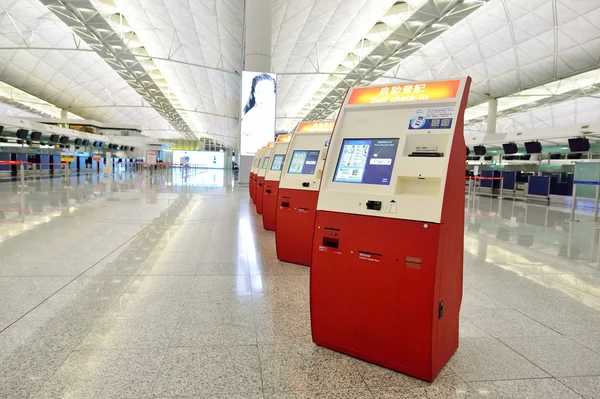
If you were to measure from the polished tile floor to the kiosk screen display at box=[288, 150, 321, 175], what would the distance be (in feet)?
4.45

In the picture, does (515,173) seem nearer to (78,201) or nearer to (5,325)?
(78,201)

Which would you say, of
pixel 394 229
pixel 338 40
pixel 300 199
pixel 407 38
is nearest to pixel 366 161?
pixel 394 229

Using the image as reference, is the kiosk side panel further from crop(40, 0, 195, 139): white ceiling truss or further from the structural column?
crop(40, 0, 195, 139): white ceiling truss

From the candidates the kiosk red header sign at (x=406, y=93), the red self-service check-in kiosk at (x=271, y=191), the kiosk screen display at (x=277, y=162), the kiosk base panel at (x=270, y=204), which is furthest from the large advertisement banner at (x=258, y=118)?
the kiosk red header sign at (x=406, y=93)

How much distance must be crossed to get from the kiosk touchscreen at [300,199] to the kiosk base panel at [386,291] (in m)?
2.39

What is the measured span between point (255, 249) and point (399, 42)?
18296 millimetres

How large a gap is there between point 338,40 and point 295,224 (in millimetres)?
21067

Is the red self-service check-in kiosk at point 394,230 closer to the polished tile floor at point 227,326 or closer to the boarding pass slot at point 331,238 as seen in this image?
the boarding pass slot at point 331,238

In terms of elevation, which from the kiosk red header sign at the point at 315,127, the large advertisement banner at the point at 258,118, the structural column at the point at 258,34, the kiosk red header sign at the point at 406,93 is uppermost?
the structural column at the point at 258,34

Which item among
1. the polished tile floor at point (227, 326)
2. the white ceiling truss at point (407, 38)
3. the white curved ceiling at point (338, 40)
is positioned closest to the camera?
the polished tile floor at point (227, 326)

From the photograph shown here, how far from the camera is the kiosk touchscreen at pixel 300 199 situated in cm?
527

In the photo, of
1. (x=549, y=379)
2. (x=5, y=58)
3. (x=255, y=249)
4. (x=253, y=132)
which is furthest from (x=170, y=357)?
(x=5, y=58)

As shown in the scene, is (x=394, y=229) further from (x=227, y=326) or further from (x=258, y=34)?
(x=258, y=34)

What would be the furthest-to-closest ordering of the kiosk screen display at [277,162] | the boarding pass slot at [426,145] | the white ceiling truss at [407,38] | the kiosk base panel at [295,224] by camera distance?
the white ceiling truss at [407,38] < the kiosk screen display at [277,162] < the kiosk base panel at [295,224] < the boarding pass slot at [426,145]
